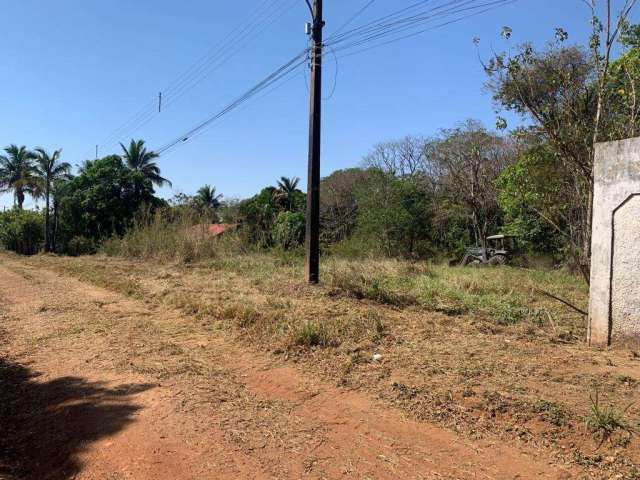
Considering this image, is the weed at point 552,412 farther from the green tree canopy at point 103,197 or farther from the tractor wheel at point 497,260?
the green tree canopy at point 103,197

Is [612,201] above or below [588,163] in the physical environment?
below

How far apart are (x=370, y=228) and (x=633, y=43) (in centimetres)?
1539

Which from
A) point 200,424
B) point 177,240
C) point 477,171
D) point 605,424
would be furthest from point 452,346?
point 477,171

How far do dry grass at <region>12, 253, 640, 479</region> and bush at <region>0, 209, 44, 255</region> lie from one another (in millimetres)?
34909

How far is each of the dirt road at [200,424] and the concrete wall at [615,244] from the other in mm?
3048

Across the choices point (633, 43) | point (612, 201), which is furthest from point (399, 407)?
point (633, 43)

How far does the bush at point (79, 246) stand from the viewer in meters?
35.3

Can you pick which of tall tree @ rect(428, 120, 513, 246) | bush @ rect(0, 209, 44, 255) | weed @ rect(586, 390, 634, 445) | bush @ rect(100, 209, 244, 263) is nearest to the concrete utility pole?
weed @ rect(586, 390, 634, 445)

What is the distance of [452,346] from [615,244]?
218cm

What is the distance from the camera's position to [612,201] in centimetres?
586

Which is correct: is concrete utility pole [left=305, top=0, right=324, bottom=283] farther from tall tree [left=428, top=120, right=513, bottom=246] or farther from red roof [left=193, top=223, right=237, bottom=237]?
tall tree [left=428, top=120, right=513, bottom=246]

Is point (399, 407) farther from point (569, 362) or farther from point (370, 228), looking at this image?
point (370, 228)

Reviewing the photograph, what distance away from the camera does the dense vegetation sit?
7.42m

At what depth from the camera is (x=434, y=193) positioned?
1219 inches
